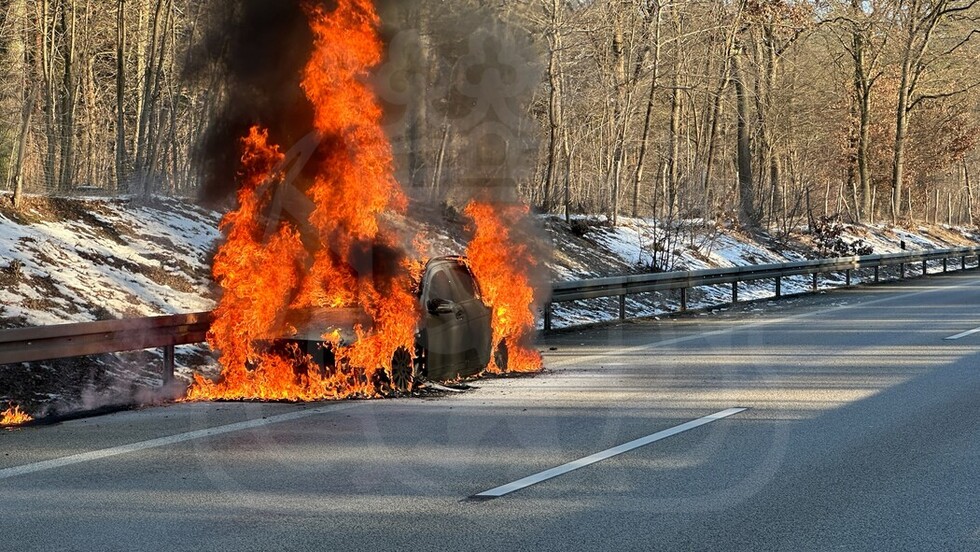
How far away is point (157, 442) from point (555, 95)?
2131 centimetres

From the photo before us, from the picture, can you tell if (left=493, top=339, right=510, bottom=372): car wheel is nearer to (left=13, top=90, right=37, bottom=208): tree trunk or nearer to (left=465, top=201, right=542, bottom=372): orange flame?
(left=465, top=201, right=542, bottom=372): orange flame

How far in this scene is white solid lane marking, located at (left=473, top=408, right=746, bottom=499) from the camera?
696 centimetres

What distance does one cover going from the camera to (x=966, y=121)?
63.6m

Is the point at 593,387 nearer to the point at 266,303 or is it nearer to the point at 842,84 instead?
the point at 266,303

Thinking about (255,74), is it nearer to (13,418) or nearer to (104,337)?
(104,337)

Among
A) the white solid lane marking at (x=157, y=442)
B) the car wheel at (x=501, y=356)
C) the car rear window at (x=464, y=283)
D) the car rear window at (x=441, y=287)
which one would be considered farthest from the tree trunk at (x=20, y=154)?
the white solid lane marking at (x=157, y=442)

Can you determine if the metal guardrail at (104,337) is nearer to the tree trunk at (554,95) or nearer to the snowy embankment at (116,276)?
the snowy embankment at (116,276)

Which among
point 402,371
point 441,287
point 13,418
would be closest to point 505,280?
point 441,287

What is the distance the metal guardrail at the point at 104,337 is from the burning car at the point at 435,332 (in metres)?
1.42

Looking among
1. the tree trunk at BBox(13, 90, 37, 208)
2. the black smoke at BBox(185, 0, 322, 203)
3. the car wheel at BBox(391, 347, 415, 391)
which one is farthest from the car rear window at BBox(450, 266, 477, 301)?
the tree trunk at BBox(13, 90, 37, 208)

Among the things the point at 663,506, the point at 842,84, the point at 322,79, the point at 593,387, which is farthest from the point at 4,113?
Answer: the point at 842,84

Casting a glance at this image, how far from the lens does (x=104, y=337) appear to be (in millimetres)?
10539

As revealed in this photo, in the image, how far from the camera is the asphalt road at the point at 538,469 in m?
5.93

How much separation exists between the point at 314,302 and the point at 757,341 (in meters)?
8.06
